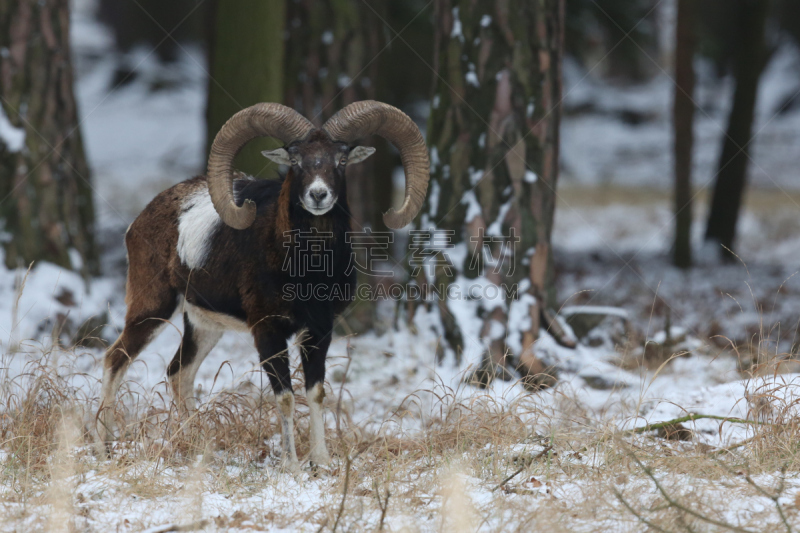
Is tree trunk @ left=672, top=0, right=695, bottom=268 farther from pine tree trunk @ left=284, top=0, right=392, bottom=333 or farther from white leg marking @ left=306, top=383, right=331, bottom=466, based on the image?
white leg marking @ left=306, top=383, right=331, bottom=466

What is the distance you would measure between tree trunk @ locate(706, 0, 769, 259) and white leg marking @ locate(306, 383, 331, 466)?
36.2ft

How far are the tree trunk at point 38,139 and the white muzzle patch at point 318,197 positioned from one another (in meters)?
4.66

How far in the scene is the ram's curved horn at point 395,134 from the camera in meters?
5.16

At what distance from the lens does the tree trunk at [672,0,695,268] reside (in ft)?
42.7

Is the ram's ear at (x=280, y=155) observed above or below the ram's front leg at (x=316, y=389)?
above

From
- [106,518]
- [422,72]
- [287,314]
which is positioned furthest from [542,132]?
[422,72]

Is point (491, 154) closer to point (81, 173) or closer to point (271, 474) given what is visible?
point (271, 474)

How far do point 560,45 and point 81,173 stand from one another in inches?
222

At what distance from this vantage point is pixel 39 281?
26.5 feet

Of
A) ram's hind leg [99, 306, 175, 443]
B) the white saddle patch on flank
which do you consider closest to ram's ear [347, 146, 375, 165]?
the white saddle patch on flank

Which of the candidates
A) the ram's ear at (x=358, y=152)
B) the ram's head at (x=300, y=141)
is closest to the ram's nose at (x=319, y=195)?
the ram's head at (x=300, y=141)

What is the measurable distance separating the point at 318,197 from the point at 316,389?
133 centimetres

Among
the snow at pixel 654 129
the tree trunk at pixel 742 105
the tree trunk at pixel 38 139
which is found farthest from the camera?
the snow at pixel 654 129

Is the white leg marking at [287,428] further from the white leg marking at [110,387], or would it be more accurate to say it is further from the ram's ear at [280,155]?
the ram's ear at [280,155]
